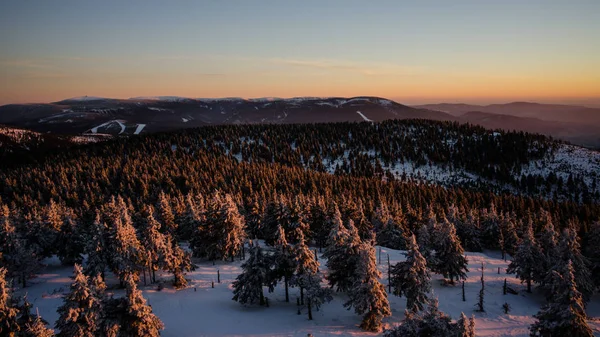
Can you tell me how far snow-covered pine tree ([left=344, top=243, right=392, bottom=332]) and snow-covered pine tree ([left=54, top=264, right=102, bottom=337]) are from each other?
2268cm

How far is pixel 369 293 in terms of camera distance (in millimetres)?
32719

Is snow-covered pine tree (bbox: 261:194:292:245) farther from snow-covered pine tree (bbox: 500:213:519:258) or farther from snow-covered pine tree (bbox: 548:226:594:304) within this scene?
snow-covered pine tree (bbox: 500:213:519:258)

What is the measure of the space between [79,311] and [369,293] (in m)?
24.6

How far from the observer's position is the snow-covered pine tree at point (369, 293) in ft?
107

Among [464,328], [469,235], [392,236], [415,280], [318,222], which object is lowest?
[469,235]

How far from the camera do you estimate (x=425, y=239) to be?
5053 centimetres

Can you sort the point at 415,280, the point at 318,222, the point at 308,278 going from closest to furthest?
the point at 415,280
the point at 308,278
the point at 318,222

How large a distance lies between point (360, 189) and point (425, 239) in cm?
6584

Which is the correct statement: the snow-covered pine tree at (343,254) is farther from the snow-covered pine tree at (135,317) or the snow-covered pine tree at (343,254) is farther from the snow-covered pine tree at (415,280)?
the snow-covered pine tree at (135,317)

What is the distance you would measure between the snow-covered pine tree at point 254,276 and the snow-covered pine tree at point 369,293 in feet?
35.5

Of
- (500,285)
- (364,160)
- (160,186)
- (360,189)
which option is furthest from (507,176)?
(160,186)

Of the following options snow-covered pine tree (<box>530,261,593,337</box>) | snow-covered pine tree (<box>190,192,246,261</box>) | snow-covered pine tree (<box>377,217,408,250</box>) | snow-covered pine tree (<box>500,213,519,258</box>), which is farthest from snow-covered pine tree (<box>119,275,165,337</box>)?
snow-covered pine tree (<box>500,213,519,258</box>)

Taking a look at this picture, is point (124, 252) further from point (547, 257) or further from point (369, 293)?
point (547, 257)

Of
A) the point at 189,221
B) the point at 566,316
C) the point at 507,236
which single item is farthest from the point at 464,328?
the point at 507,236
